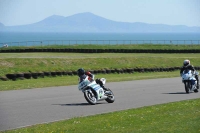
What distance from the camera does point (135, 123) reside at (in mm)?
11539

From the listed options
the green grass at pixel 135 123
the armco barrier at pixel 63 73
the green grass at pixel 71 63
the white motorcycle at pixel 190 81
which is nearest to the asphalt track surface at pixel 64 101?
the white motorcycle at pixel 190 81

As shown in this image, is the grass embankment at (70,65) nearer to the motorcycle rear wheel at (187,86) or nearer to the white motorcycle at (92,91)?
the motorcycle rear wheel at (187,86)

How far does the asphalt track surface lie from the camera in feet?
43.6

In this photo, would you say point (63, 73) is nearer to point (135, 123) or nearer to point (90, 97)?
point (90, 97)

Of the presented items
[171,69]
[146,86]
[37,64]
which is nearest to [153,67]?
[171,69]

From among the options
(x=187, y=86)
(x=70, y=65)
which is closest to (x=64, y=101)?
(x=187, y=86)

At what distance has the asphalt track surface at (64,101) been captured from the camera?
1329 cm

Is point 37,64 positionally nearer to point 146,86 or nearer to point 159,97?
point 146,86

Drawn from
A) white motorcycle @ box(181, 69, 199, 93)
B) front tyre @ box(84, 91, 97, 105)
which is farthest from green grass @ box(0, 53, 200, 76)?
front tyre @ box(84, 91, 97, 105)

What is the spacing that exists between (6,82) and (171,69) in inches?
642

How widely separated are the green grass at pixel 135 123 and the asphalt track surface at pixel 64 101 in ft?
2.89

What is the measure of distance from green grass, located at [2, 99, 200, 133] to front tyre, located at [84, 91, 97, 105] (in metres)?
2.53

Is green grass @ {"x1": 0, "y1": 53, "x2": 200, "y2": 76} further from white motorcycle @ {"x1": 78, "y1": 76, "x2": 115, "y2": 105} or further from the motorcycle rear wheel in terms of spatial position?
white motorcycle @ {"x1": 78, "y1": 76, "x2": 115, "y2": 105}

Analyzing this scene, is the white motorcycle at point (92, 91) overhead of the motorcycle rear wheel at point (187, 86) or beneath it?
overhead
